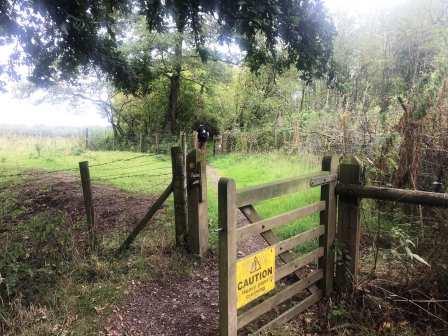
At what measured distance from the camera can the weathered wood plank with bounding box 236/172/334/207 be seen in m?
3.05

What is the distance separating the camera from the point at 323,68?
26.0 feet

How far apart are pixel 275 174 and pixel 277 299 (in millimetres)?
7088

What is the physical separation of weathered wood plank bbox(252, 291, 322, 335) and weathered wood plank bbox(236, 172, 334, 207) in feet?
4.03

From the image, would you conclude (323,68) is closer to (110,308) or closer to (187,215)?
(187,215)

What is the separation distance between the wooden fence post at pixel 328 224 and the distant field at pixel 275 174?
5.65 ft

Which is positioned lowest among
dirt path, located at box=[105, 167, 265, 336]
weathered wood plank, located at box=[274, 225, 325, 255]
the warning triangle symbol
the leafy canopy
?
dirt path, located at box=[105, 167, 265, 336]

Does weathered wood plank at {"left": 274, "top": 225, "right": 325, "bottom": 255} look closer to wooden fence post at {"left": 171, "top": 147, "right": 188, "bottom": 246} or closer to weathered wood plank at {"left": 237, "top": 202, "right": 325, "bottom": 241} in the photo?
weathered wood plank at {"left": 237, "top": 202, "right": 325, "bottom": 241}

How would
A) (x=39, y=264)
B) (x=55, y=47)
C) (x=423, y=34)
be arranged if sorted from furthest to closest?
(x=423, y=34), (x=55, y=47), (x=39, y=264)

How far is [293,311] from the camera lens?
380 cm

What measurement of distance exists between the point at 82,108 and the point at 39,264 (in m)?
27.6

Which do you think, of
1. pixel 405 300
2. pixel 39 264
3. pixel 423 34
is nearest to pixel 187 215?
pixel 39 264

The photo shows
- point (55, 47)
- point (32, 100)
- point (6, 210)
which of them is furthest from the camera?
point (32, 100)

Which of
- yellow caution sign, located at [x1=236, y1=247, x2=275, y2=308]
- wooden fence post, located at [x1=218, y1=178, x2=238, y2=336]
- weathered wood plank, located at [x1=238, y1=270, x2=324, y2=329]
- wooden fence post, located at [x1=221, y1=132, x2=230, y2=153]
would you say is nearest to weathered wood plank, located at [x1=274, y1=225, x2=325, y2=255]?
yellow caution sign, located at [x1=236, y1=247, x2=275, y2=308]

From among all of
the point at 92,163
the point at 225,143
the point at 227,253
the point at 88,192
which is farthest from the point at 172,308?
the point at 225,143
